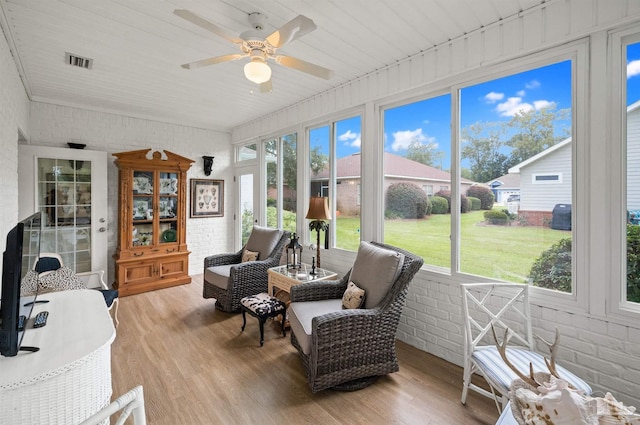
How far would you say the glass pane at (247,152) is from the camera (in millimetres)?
5111

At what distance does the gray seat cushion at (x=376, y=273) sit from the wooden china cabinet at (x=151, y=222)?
3.30 metres

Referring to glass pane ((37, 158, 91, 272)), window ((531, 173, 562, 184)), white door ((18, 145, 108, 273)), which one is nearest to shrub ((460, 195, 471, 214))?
window ((531, 173, 562, 184))

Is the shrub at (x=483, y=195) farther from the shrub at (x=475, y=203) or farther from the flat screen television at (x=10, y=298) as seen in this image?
the flat screen television at (x=10, y=298)

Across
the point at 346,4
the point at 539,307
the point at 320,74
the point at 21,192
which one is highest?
the point at 346,4

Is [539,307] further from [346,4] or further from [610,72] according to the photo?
[346,4]

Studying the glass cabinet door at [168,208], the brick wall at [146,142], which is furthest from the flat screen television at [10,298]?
the brick wall at [146,142]

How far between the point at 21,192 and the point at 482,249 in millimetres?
5089

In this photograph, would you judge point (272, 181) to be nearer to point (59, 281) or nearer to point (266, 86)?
point (266, 86)

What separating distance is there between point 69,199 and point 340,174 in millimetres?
3623

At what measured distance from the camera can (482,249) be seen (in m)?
2.46

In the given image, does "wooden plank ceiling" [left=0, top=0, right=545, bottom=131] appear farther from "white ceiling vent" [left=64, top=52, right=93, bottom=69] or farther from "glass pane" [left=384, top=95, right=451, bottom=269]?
"glass pane" [left=384, top=95, right=451, bottom=269]

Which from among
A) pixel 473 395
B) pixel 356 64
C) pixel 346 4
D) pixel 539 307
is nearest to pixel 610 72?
pixel 539 307

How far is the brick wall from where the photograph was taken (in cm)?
394

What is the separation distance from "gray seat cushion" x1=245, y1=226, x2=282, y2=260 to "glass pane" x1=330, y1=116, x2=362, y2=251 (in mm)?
781
